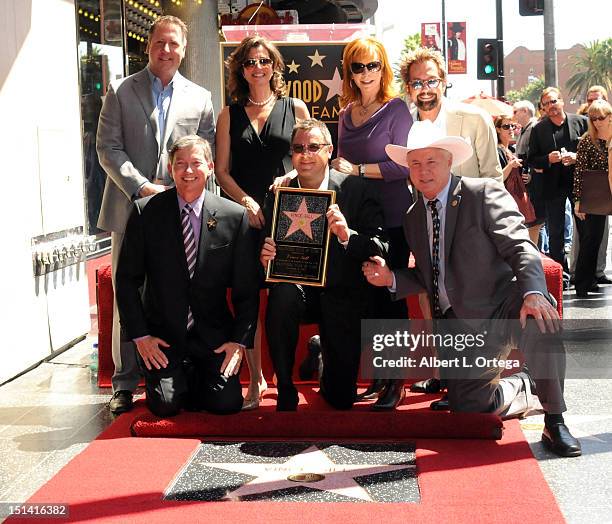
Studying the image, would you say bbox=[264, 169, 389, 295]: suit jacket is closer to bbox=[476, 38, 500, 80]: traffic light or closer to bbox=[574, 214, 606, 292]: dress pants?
bbox=[574, 214, 606, 292]: dress pants

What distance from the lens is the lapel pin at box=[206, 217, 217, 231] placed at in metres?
5.02

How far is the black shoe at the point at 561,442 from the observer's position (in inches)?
176

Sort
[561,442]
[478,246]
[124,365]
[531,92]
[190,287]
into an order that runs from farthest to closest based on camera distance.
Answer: [531,92]
[124,365]
[190,287]
[478,246]
[561,442]

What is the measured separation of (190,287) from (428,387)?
159cm

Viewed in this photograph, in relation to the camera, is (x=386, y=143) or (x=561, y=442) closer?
(x=561, y=442)

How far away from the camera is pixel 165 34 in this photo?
214 inches

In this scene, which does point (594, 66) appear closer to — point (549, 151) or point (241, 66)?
point (549, 151)

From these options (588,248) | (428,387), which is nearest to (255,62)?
(428,387)

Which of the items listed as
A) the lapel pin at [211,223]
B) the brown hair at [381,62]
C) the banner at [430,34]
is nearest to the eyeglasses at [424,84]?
the brown hair at [381,62]

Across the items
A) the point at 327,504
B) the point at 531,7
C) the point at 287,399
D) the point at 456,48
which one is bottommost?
the point at 327,504

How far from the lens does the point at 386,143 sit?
5.27m

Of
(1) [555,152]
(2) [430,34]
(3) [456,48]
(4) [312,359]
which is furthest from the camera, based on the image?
(2) [430,34]

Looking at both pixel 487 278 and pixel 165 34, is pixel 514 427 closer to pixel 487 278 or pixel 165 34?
pixel 487 278

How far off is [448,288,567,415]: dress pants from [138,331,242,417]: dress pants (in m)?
1.12
